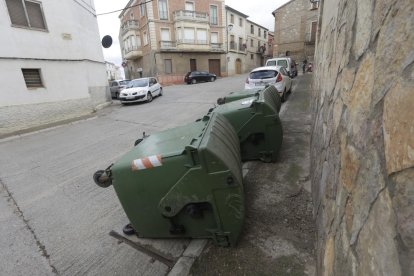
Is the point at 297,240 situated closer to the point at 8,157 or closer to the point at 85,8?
the point at 8,157

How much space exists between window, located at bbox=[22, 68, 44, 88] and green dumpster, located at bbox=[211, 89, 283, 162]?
31.2 ft

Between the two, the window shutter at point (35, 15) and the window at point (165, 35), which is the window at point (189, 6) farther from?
the window shutter at point (35, 15)

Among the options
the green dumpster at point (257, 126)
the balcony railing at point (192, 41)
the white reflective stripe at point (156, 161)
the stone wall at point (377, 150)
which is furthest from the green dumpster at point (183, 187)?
the balcony railing at point (192, 41)

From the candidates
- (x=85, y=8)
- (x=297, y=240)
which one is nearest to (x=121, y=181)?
(x=297, y=240)

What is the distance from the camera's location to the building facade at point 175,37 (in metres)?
29.4

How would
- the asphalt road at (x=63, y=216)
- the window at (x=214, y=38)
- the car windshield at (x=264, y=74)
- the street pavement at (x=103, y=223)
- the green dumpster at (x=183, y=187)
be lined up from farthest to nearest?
the window at (x=214, y=38), the car windshield at (x=264, y=74), the asphalt road at (x=63, y=216), the street pavement at (x=103, y=223), the green dumpster at (x=183, y=187)

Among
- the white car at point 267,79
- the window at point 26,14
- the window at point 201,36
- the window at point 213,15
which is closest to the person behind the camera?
the window at point 26,14

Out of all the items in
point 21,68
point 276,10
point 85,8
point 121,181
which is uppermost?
point 276,10

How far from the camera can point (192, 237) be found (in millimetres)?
2719

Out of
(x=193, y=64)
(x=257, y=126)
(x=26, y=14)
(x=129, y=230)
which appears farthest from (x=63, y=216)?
(x=193, y=64)

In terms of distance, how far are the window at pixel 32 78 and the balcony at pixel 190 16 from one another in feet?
76.0

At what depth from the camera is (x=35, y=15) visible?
984 centimetres

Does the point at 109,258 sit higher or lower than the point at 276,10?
lower

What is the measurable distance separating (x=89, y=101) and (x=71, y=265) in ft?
37.2
